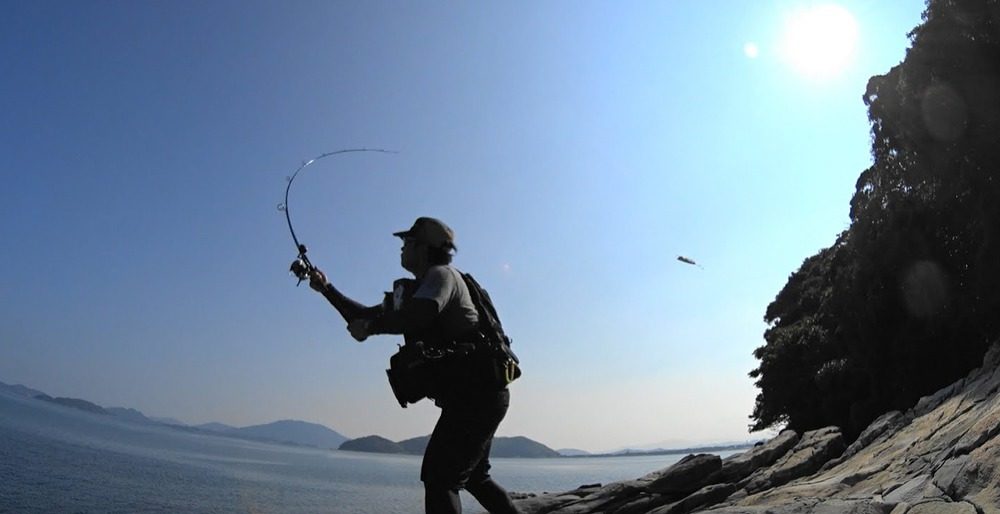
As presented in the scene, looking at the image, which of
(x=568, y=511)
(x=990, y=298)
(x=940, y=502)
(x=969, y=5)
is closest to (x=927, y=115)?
(x=969, y=5)

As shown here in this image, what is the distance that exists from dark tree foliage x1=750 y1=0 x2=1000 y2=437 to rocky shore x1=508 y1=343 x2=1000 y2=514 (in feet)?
23.0

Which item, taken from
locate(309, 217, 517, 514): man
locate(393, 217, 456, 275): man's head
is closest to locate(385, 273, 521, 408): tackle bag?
locate(309, 217, 517, 514): man

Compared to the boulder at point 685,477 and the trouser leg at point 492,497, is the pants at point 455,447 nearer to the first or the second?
the trouser leg at point 492,497

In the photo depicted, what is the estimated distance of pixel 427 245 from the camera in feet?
12.9

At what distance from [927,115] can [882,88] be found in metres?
4.12

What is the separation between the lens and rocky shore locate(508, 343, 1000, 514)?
496cm

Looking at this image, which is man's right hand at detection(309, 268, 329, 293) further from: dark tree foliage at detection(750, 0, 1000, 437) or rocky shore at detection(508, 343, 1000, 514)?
dark tree foliage at detection(750, 0, 1000, 437)

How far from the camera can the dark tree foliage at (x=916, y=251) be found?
17625 millimetres

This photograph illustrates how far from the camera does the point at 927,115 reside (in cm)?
1911

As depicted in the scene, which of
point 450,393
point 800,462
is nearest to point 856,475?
point 800,462

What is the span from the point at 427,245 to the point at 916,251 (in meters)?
23.9

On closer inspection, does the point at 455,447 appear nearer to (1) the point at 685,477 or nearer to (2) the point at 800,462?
(1) the point at 685,477

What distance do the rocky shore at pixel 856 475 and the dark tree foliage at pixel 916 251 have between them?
700cm

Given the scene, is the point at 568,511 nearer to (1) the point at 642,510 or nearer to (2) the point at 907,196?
(1) the point at 642,510
